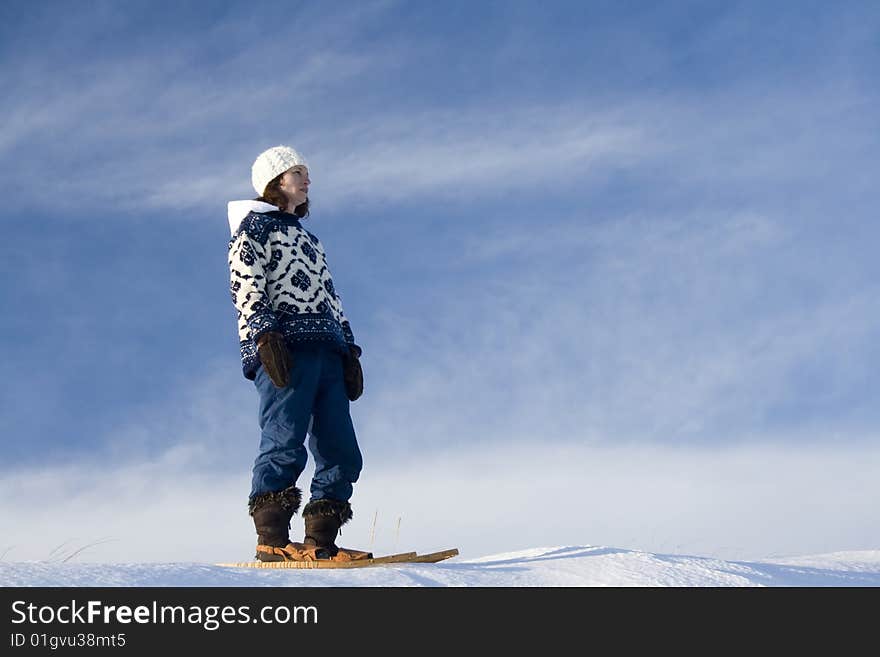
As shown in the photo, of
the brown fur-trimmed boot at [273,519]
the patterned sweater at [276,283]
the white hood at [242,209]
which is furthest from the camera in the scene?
the white hood at [242,209]

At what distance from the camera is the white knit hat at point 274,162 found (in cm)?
632

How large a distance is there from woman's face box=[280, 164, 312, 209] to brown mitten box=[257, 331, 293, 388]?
1.10 m

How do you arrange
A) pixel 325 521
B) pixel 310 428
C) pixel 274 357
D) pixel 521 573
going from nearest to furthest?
pixel 521 573
pixel 274 357
pixel 325 521
pixel 310 428

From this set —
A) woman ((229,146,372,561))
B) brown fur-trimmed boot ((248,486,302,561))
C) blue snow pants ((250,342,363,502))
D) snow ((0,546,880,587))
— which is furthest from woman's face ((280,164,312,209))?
snow ((0,546,880,587))

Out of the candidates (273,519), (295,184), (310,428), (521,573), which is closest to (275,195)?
(295,184)

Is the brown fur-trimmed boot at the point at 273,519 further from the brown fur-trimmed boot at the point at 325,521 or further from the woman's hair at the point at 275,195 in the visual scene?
the woman's hair at the point at 275,195

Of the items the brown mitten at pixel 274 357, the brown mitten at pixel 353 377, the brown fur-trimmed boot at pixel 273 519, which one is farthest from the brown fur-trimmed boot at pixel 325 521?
the brown mitten at pixel 274 357

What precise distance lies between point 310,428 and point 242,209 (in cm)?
148

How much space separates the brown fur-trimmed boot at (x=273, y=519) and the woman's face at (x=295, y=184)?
1.89m

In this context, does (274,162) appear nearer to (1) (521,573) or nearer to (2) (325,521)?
(2) (325,521)

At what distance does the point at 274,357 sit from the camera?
566 centimetres

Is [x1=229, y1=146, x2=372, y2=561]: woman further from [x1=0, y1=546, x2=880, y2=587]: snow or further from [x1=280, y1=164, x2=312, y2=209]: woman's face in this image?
[x1=0, y1=546, x2=880, y2=587]: snow

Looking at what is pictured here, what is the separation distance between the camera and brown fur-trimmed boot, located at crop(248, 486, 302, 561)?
577 cm
